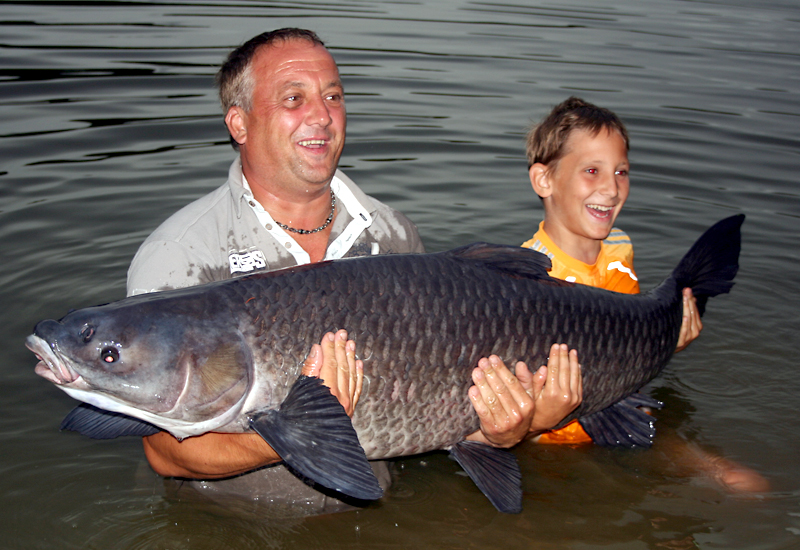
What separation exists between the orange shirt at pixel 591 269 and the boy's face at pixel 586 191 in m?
0.07

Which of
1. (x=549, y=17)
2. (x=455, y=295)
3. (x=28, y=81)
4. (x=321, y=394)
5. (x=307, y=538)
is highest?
(x=549, y=17)

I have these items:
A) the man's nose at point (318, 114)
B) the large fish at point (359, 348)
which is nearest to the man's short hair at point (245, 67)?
the man's nose at point (318, 114)

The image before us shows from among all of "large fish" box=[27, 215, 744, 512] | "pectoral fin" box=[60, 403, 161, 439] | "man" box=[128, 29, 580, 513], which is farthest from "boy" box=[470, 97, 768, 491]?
"pectoral fin" box=[60, 403, 161, 439]

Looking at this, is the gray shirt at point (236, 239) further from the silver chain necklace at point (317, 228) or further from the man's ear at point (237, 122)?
the man's ear at point (237, 122)

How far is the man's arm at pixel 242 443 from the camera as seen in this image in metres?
2.83

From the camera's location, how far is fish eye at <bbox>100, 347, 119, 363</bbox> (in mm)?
2631

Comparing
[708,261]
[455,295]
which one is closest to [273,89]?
[455,295]

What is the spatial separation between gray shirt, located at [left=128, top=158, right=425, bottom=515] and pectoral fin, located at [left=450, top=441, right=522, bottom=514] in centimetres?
58

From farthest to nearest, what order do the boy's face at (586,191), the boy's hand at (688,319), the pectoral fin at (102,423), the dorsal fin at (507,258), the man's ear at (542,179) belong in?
the man's ear at (542,179) → the boy's face at (586,191) → the boy's hand at (688,319) → the dorsal fin at (507,258) → the pectoral fin at (102,423)

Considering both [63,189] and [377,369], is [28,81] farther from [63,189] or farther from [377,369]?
[377,369]

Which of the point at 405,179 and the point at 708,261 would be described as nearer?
the point at 708,261

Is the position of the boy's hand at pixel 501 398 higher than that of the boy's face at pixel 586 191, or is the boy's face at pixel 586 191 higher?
the boy's face at pixel 586 191

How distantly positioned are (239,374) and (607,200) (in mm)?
2530

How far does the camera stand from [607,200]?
439 centimetres
